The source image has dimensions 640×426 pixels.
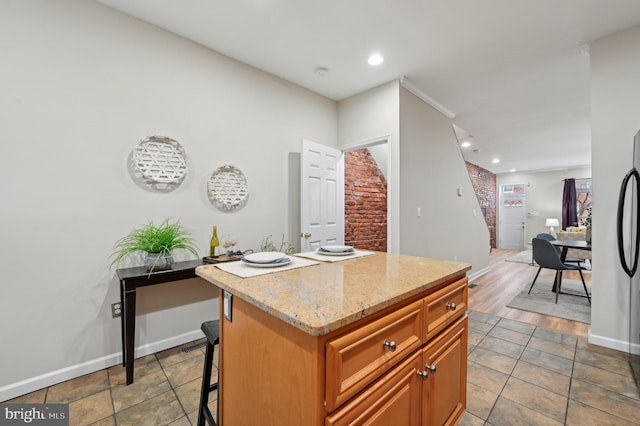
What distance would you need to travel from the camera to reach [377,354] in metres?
0.87

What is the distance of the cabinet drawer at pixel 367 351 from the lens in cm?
73

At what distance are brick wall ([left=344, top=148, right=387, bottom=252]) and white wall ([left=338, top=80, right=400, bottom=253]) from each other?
1005 mm

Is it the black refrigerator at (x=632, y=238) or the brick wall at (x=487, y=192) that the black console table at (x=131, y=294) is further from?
the brick wall at (x=487, y=192)

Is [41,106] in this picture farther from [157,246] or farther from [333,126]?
[333,126]

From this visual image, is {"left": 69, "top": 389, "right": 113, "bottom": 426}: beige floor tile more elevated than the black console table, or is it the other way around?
the black console table

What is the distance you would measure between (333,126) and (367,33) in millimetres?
1465

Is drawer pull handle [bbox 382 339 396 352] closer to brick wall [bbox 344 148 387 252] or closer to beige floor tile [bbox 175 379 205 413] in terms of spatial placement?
beige floor tile [bbox 175 379 205 413]

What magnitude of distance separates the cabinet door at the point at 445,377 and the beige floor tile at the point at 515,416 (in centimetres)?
37

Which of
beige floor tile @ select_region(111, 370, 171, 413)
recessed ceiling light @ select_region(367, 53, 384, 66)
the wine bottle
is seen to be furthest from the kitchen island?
recessed ceiling light @ select_region(367, 53, 384, 66)

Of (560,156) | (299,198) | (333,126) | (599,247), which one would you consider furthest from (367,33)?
(560,156)

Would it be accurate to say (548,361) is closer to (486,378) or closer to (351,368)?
(486,378)

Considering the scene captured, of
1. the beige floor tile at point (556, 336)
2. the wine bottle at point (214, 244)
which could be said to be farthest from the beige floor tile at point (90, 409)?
the beige floor tile at point (556, 336)

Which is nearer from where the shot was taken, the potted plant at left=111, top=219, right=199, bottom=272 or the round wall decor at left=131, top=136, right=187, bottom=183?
the potted plant at left=111, top=219, right=199, bottom=272

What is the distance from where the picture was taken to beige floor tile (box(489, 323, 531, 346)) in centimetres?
252
